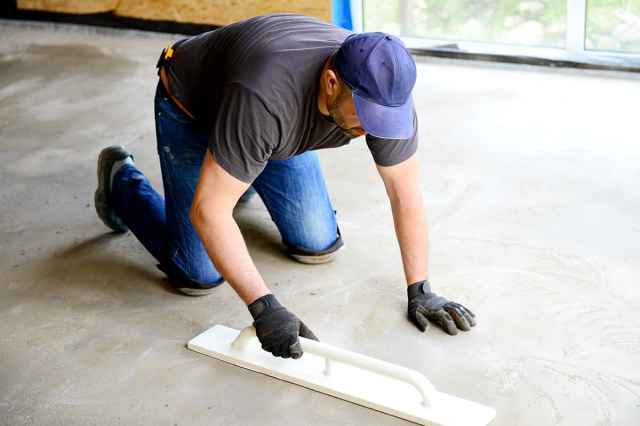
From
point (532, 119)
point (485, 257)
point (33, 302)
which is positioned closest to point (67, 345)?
point (33, 302)

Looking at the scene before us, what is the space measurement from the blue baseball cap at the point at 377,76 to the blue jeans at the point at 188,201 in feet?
2.34

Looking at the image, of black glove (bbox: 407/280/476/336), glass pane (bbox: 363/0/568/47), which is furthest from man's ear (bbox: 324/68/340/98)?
glass pane (bbox: 363/0/568/47)

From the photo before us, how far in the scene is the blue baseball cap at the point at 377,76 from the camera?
2.11m

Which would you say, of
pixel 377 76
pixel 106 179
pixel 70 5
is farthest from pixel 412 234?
pixel 70 5

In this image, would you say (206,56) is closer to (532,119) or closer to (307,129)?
(307,129)

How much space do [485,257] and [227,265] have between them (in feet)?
3.73

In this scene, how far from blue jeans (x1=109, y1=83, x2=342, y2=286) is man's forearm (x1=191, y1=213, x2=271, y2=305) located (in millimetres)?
456

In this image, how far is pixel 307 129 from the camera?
2398 millimetres

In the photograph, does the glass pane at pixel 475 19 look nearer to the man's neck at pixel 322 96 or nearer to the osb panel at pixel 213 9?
the osb panel at pixel 213 9

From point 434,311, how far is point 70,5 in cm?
433

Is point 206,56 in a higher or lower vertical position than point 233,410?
higher

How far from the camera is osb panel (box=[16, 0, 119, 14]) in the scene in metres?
6.07

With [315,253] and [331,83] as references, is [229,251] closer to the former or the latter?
[331,83]

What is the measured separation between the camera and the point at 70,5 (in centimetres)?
617
